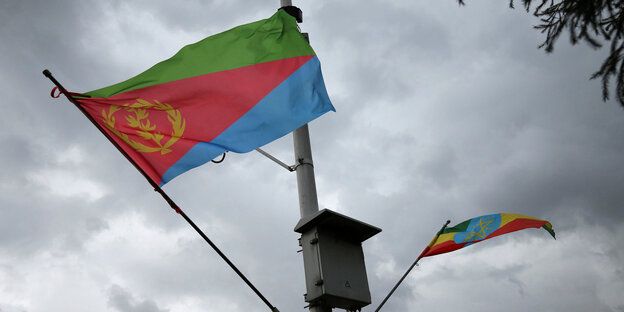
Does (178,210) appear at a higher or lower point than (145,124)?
lower

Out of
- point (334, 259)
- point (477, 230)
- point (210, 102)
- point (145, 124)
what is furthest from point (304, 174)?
point (477, 230)

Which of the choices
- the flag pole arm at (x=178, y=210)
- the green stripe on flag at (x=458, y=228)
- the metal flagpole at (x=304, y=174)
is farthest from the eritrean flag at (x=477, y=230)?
the flag pole arm at (x=178, y=210)

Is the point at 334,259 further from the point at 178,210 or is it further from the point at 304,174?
the point at 178,210

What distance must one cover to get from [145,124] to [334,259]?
10.1ft

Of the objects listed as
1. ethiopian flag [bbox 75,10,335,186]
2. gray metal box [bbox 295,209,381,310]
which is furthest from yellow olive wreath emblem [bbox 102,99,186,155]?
gray metal box [bbox 295,209,381,310]

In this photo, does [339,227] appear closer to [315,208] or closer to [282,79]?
[315,208]

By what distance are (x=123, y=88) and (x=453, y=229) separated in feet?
21.9

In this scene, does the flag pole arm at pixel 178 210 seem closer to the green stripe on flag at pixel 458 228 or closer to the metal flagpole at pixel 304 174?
Answer: the metal flagpole at pixel 304 174

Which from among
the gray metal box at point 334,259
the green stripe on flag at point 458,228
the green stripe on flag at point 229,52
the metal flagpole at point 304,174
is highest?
the green stripe on flag at point 229,52

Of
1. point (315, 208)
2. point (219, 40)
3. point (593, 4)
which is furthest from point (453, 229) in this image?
point (593, 4)

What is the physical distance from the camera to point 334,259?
6.84m

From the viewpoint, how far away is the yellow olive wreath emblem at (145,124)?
6.71 metres

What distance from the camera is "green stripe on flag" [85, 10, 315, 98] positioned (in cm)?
730

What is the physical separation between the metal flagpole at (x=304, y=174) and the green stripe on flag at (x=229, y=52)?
137 cm
